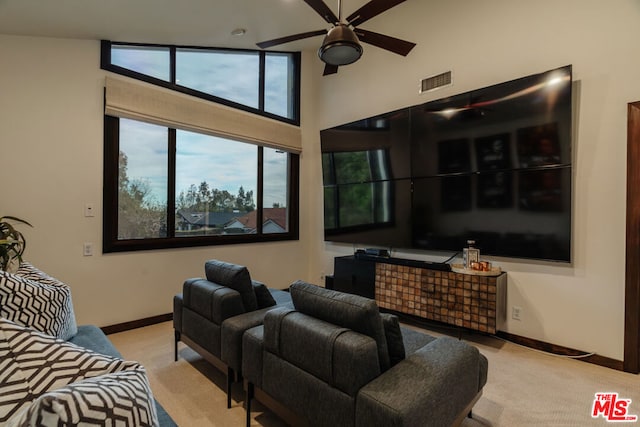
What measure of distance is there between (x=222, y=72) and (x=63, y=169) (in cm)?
220

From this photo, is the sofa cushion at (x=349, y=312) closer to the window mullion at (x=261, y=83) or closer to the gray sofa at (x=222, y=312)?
the gray sofa at (x=222, y=312)

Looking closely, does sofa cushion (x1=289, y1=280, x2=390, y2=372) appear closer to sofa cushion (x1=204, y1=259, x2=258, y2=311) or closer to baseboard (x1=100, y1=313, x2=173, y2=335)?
sofa cushion (x1=204, y1=259, x2=258, y2=311)

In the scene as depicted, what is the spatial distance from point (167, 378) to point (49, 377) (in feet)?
5.93

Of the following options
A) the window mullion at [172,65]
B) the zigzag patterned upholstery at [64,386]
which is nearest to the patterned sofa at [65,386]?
the zigzag patterned upholstery at [64,386]

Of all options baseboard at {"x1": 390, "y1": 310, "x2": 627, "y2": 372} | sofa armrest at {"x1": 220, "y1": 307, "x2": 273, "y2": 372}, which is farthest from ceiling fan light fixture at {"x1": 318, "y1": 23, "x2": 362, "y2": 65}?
baseboard at {"x1": 390, "y1": 310, "x2": 627, "y2": 372}

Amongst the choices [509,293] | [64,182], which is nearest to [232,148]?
[64,182]

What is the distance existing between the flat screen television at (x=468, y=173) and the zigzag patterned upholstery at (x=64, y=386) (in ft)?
10.5

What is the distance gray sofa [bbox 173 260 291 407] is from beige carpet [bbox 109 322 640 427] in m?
0.21

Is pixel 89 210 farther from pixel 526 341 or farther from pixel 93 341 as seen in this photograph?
pixel 526 341

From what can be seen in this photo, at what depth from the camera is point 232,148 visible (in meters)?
4.36

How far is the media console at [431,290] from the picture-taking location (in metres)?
2.94

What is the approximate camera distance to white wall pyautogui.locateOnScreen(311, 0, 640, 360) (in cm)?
259

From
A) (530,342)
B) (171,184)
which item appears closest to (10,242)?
(171,184)

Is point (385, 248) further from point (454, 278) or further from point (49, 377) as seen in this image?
point (49, 377)
